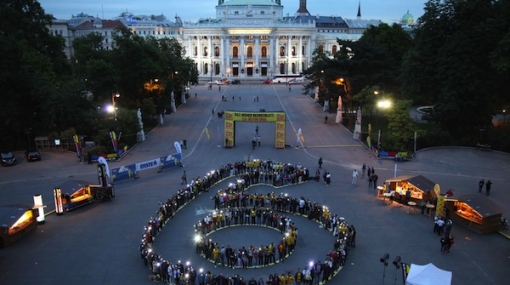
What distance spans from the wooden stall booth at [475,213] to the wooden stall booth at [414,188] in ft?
4.84

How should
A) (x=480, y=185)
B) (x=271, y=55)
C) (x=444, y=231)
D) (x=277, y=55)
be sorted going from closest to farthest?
(x=444, y=231)
(x=480, y=185)
(x=271, y=55)
(x=277, y=55)

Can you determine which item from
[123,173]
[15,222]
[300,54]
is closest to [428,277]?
[15,222]

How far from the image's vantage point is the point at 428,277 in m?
15.9

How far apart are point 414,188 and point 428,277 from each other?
12.6 m

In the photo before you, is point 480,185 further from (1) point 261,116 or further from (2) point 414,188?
(1) point 261,116

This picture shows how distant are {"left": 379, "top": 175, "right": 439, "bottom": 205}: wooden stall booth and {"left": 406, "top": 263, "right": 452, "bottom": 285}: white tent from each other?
11012mm

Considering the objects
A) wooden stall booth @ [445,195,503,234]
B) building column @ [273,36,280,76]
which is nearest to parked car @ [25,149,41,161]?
wooden stall booth @ [445,195,503,234]

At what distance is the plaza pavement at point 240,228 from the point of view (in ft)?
66.1

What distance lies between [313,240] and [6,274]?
587 inches

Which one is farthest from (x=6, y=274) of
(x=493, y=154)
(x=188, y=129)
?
(x=493, y=154)

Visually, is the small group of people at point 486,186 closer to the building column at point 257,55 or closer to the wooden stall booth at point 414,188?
the wooden stall booth at point 414,188

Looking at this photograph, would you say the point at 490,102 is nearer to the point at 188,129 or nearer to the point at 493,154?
the point at 493,154

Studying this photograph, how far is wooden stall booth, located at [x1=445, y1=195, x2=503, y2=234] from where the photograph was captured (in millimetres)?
23531

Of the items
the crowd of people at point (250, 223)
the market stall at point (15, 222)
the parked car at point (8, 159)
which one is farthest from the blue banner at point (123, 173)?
the parked car at point (8, 159)
